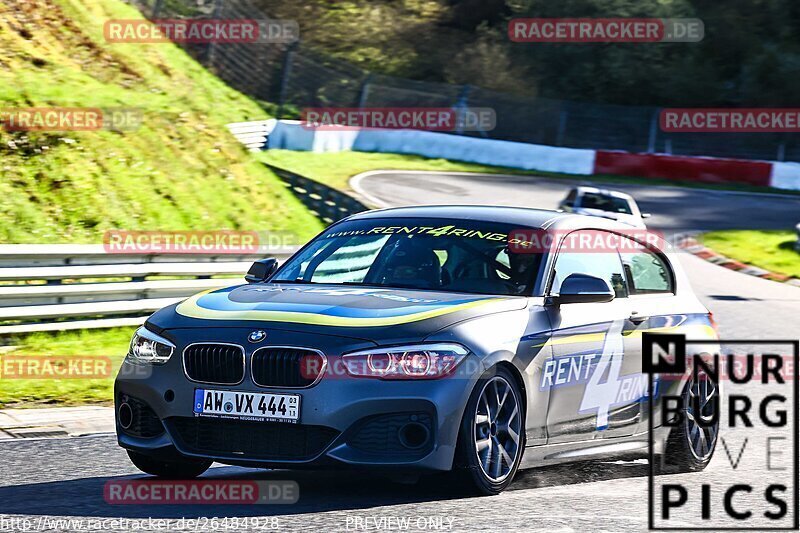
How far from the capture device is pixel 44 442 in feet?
25.9

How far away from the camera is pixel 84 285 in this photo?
470 inches

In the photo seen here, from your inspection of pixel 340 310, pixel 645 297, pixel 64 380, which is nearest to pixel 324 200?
pixel 64 380

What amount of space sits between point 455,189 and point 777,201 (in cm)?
932

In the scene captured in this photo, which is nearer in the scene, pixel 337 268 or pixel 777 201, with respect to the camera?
pixel 337 268

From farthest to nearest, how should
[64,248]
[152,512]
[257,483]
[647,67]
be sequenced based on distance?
1. [647,67]
2. [64,248]
3. [257,483]
4. [152,512]

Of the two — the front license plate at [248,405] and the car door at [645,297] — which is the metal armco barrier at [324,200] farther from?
the front license plate at [248,405]

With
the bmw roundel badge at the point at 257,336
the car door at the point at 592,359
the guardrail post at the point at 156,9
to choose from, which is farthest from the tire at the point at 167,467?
the guardrail post at the point at 156,9

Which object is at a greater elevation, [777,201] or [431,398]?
[431,398]

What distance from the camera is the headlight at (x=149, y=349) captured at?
641cm

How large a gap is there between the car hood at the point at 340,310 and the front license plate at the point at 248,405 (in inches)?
13.3

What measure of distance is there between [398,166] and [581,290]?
30.8m

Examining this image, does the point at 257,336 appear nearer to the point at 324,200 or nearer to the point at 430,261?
the point at 430,261

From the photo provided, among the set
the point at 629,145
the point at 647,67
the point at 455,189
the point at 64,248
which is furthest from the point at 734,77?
the point at 64,248

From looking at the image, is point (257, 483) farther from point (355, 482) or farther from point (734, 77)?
point (734, 77)
